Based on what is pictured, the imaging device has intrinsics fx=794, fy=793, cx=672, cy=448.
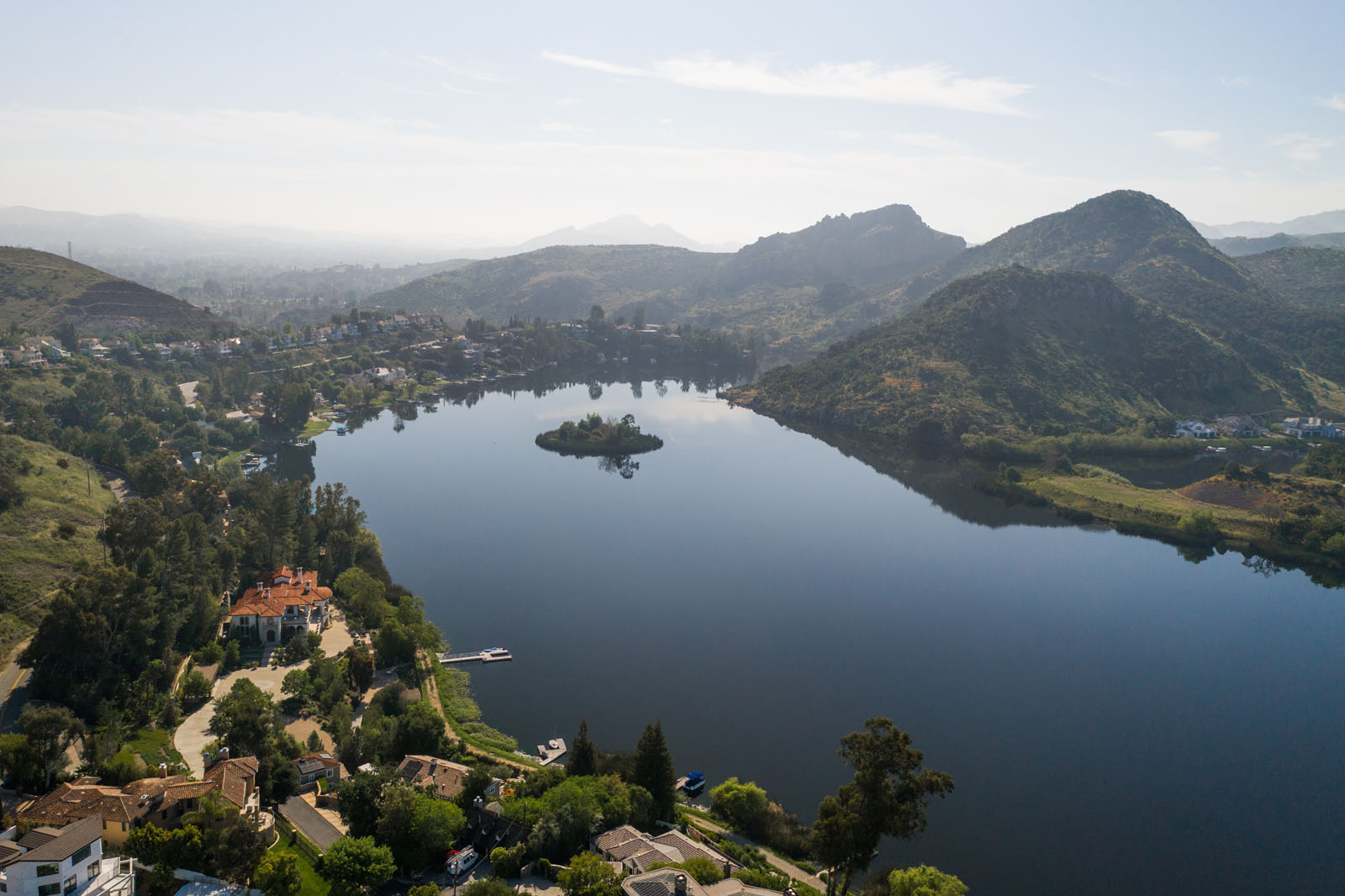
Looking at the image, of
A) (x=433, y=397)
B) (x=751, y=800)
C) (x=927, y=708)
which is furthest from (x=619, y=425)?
(x=751, y=800)

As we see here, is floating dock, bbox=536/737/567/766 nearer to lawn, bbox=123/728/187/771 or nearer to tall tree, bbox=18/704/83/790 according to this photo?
lawn, bbox=123/728/187/771

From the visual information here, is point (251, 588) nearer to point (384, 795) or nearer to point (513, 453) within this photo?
point (384, 795)

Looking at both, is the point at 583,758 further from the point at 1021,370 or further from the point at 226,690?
the point at 1021,370

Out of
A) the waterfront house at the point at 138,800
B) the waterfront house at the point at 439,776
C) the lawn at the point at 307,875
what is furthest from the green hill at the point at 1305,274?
the waterfront house at the point at 138,800

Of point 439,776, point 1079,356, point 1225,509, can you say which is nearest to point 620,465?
point 1225,509

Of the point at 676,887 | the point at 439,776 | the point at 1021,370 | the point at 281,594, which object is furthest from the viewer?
the point at 1021,370

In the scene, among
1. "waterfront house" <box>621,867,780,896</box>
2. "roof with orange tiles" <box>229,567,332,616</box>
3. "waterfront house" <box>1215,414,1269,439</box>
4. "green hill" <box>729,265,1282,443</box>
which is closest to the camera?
"waterfront house" <box>621,867,780,896</box>

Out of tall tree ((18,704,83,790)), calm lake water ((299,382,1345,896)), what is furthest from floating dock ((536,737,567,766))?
tall tree ((18,704,83,790))
